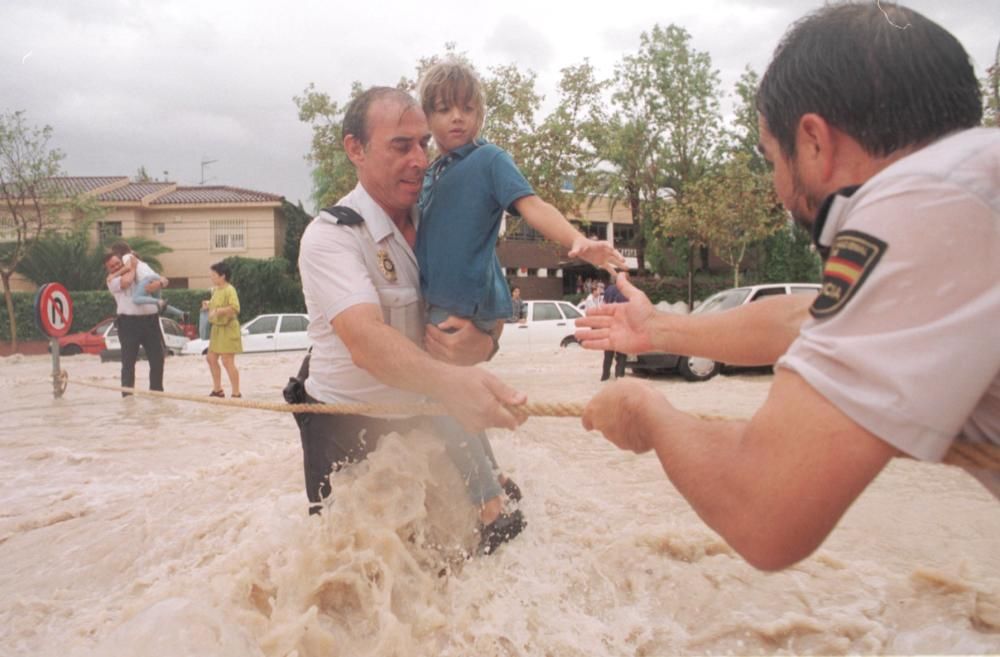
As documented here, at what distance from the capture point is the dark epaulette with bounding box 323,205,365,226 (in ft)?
8.43

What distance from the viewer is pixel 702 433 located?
1263 millimetres

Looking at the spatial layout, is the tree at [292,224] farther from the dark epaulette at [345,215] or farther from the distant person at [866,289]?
the distant person at [866,289]

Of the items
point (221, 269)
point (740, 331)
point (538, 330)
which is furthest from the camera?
point (538, 330)

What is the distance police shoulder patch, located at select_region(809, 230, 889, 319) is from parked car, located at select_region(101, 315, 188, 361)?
1796cm

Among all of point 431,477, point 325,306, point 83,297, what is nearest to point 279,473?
point 431,477

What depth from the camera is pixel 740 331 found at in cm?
207

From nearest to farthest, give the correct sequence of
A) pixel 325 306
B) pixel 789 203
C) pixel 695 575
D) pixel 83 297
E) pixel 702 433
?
pixel 702 433 < pixel 789 203 < pixel 325 306 < pixel 695 575 < pixel 83 297

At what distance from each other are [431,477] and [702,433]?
68.4 inches

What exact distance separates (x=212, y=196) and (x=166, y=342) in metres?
16.0

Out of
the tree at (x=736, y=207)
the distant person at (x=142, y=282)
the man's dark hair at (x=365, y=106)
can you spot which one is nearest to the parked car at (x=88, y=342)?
the distant person at (x=142, y=282)

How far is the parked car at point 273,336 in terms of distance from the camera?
17578 millimetres

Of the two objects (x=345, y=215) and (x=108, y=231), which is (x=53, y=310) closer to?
(x=345, y=215)

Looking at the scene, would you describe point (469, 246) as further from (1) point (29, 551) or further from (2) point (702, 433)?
(1) point (29, 551)

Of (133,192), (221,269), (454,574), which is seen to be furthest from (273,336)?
(133,192)
